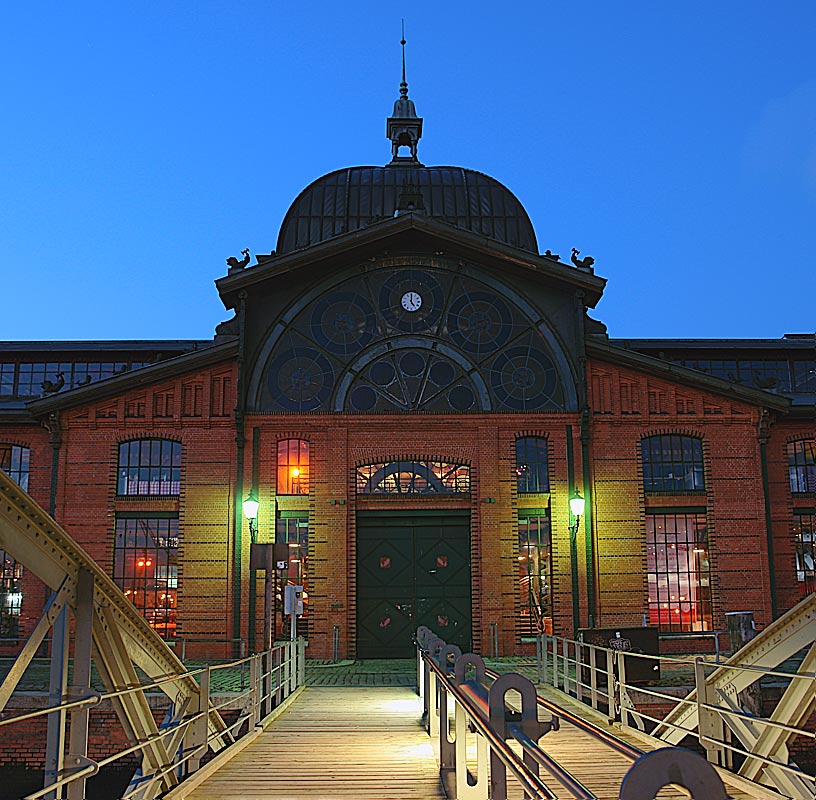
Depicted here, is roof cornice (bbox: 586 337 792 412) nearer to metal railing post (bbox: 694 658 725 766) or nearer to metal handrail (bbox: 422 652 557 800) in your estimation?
metal railing post (bbox: 694 658 725 766)

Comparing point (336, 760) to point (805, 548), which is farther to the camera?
point (805, 548)

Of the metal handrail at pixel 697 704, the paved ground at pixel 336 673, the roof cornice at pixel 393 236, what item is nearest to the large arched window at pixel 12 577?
the paved ground at pixel 336 673

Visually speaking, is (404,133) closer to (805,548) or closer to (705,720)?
(805,548)

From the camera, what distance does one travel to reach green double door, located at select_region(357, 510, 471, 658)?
84.7 feet

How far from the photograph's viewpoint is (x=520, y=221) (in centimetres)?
3119

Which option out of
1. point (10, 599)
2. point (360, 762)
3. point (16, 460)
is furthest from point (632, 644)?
point (16, 460)

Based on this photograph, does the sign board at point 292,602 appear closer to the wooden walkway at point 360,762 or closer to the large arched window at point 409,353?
the wooden walkway at point 360,762

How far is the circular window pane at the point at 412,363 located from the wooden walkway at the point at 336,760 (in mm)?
10598

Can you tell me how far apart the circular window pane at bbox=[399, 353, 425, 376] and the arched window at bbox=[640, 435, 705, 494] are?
611cm

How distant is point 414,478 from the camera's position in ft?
86.8

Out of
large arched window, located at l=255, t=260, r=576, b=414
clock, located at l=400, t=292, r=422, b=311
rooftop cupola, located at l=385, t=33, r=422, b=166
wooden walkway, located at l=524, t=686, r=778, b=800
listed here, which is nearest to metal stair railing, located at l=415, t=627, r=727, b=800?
wooden walkway, located at l=524, t=686, r=778, b=800

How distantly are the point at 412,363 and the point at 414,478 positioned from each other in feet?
9.80

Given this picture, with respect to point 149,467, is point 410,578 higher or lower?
lower

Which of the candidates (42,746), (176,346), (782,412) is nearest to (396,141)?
(176,346)
